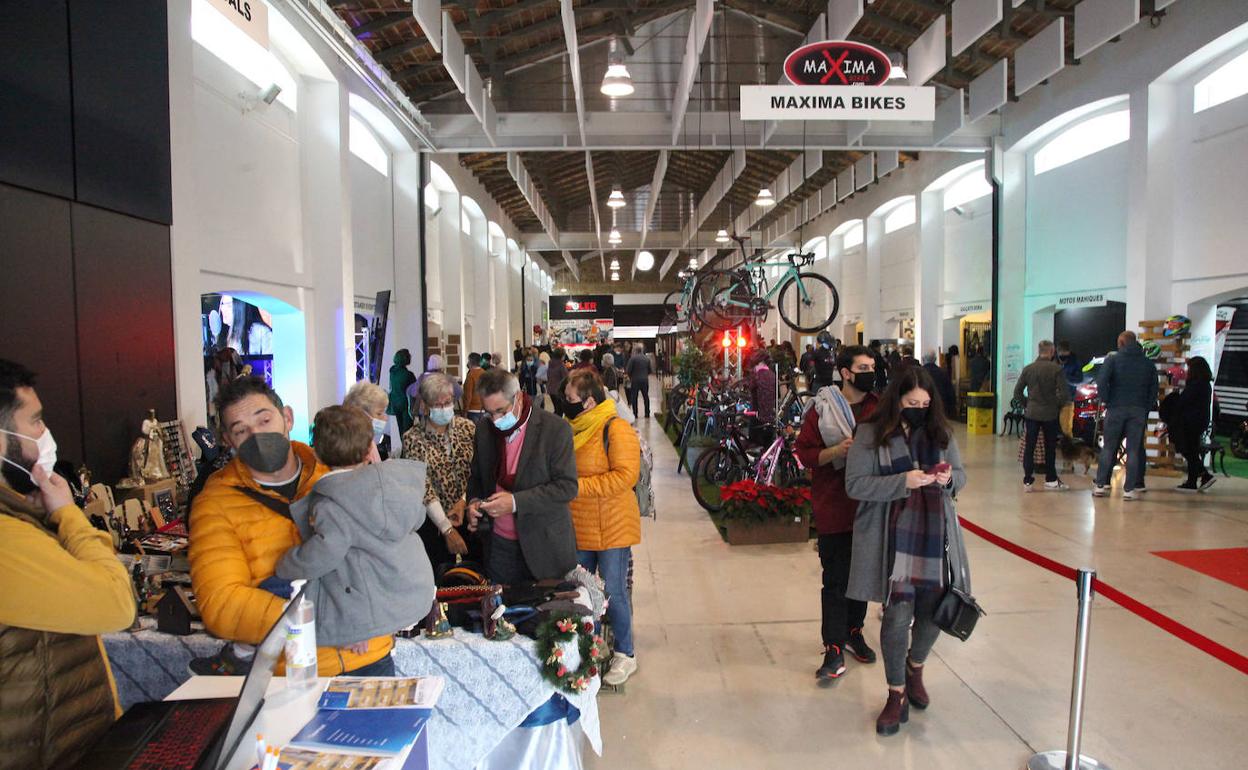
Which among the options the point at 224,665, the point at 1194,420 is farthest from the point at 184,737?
the point at 1194,420

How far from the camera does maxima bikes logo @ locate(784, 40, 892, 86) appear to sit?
6.19 metres

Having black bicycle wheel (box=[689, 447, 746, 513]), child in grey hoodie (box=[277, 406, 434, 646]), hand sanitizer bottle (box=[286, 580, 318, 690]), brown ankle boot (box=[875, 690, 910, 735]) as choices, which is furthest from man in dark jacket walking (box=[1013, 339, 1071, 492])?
hand sanitizer bottle (box=[286, 580, 318, 690])

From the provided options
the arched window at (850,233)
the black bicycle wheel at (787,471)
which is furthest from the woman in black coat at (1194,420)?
the arched window at (850,233)

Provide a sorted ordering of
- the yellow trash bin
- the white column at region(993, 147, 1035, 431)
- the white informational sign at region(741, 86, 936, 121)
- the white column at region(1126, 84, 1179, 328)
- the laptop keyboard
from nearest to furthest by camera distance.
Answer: the laptop keyboard → the white informational sign at region(741, 86, 936, 121) → the white column at region(1126, 84, 1179, 328) → the white column at region(993, 147, 1035, 431) → the yellow trash bin

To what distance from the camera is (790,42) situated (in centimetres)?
1071

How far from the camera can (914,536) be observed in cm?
287

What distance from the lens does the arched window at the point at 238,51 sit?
19.7 ft

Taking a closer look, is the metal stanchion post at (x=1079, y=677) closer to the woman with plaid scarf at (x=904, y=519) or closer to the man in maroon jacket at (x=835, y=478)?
the woman with plaid scarf at (x=904, y=519)

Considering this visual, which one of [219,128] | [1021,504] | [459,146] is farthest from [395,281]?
[1021,504]

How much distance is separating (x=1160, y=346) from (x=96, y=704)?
10050mm

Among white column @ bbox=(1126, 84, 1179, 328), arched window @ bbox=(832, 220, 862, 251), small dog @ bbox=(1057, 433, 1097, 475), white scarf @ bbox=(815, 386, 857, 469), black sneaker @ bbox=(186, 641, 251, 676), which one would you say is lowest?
small dog @ bbox=(1057, 433, 1097, 475)

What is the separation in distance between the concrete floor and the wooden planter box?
90 millimetres

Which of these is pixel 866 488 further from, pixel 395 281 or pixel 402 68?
pixel 395 281

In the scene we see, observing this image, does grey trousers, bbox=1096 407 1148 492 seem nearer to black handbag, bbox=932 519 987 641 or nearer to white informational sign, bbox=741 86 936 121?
white informational sign, bbox=741 86 936 121
